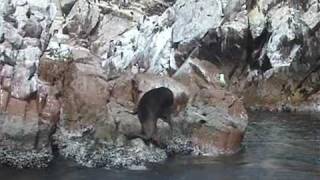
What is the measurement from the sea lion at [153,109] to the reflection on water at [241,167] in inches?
88.2

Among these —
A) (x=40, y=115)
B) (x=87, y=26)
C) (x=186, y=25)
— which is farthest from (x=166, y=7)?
(x=40, y=115)

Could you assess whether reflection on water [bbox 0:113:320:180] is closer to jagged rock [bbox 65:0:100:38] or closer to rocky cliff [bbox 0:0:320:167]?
rocky cliff [bbox 0:0:320:167]

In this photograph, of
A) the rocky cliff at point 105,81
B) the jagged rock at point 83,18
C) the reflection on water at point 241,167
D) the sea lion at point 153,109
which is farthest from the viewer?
the jagged rock at point 83,18

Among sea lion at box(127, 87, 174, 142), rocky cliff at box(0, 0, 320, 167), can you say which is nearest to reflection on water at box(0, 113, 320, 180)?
rocky cliff at box(0, 0, 320, 167)

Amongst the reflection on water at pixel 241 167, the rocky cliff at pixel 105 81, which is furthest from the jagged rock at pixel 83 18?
the reflection on water at pixel 241 167

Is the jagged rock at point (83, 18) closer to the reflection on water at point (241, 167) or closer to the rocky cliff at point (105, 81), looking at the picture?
the rocky cliff at point (105, 81)

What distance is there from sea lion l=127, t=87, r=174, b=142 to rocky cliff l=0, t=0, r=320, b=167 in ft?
1.26

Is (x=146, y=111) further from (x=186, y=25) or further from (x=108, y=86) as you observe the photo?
(x=186, y=25)

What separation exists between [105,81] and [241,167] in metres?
9.43

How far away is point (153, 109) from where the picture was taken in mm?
34406

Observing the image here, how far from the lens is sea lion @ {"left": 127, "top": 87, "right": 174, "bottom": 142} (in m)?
33.2

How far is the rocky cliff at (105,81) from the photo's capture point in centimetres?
3055

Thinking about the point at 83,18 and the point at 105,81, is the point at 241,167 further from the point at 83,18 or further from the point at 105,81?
the point at 83,18

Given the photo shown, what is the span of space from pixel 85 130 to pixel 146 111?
12.2 feet
